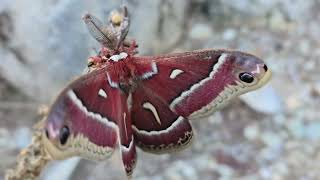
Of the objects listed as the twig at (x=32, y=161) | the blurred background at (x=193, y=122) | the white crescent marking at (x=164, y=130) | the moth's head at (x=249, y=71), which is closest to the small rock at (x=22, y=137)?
the blurred background at (x=193, y=122)

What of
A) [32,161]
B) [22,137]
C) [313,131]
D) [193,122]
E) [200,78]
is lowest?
[313,131]

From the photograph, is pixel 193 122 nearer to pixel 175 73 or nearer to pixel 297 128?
pixel 297 128

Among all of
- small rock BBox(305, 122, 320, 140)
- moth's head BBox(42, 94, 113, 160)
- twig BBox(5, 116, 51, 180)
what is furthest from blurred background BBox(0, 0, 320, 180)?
moth's head BBox(42, 94, 113, 160)

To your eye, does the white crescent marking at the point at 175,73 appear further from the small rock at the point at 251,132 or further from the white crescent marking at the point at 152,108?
the small rock at the point at 251,132

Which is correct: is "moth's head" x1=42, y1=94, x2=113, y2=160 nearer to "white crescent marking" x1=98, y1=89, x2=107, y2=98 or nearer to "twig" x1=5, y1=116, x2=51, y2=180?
"white crescent marking" x1=98, y1=89, x2=107, y2=98

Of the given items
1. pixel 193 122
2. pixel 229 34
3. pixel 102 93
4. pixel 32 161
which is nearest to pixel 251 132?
pixel 193 122

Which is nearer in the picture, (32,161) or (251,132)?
(32,161)

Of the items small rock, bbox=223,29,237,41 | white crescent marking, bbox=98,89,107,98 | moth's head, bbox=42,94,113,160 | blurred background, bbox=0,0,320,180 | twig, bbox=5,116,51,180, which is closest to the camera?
moth's head, bbox=42,94,113,160

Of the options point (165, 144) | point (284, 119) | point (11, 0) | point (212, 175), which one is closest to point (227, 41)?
point (284, 119)
